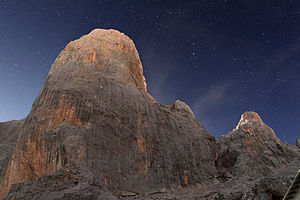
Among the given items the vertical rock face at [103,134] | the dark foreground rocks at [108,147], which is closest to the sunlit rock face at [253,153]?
the dark foreground rocks at [108,147]

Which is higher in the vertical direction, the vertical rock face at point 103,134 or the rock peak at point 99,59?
the rock peak at point 99,59

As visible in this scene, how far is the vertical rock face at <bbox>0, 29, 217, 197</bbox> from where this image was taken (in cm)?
1800

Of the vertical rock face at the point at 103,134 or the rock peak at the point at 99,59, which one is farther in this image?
the rock peak at the point at 99,59

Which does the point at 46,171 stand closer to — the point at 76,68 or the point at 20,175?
the point at 20,175

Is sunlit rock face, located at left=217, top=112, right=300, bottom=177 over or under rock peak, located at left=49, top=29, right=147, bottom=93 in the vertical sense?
under

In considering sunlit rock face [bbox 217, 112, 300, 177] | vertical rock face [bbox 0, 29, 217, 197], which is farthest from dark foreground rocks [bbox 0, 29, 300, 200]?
sunlit rock face [bbox 217, 112, 300, 177]

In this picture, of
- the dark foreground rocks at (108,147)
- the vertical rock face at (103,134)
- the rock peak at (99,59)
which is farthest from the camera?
the rock peak at (99,59)

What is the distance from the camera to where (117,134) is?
20922 mm

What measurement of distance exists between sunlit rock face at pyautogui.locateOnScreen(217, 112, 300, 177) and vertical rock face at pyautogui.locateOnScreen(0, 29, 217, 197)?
19.7 ft

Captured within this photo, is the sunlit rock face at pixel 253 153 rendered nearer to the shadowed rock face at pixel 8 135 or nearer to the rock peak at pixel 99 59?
the rock peak at pixel 99 59

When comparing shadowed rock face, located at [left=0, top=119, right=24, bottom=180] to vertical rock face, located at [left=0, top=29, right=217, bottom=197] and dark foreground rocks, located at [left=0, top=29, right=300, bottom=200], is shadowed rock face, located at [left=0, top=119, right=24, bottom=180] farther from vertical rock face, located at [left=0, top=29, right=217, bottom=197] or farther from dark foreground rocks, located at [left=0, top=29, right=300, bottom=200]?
vertical rock face, located at [left=0, top=29, right=217, bottom=197]

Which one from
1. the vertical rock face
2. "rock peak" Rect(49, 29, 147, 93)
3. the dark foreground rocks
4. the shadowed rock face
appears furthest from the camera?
the shadowed rock face

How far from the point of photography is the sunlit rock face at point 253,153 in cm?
3111

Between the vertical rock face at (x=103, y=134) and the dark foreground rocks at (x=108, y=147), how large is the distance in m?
0.09
